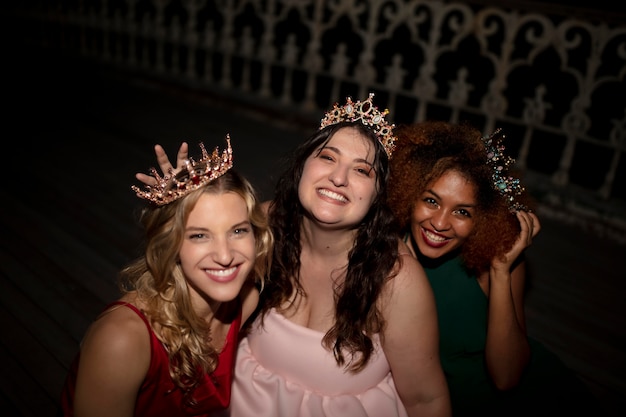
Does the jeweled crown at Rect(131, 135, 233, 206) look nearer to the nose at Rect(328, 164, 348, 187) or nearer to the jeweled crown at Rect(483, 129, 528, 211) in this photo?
the nose at Rect(328, 164, 348, 187)

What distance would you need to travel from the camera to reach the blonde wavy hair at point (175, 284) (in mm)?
1727

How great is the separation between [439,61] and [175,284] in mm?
6129

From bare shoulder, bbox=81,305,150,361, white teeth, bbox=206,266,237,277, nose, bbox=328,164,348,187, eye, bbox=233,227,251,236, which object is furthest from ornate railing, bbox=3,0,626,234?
bare shoulder, bbox=81,305,150,361

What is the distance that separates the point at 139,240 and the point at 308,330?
5.80 feet

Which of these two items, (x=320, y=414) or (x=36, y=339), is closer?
(x=320, y=414)

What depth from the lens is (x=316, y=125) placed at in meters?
6.01

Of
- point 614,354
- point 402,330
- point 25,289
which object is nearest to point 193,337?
point 402,330

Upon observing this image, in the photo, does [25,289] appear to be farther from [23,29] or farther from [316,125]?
[23,29]

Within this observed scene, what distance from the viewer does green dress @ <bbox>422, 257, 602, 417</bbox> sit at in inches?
89.3

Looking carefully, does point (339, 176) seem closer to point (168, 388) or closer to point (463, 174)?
point (463, 174)

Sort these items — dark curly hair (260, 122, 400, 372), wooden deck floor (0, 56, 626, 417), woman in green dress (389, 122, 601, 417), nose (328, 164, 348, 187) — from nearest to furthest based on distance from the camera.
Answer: nose (328, 164, 348, 187)
dark curly hair (260, 122, 400, 372)
woman in green dress (389, 122, 601, 417)
wooden deck floor (0, 56, 626, 417)

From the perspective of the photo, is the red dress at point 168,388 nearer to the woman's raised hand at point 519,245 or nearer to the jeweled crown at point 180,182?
the jeweled crown at point 180,182

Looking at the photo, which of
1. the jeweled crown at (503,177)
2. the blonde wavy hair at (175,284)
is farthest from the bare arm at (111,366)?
the jeweled crown at (503,177)

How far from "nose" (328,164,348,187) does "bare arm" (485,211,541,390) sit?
32.2 inches
